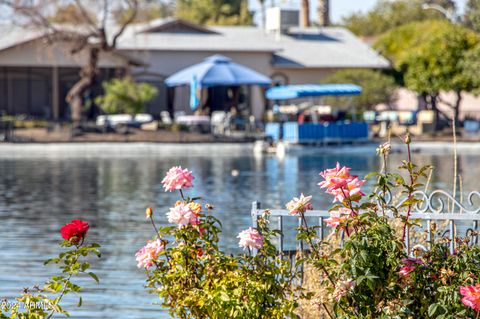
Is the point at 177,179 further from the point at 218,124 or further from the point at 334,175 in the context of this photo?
the point at 218,124

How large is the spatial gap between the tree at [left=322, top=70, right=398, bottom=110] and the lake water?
15.0 metres

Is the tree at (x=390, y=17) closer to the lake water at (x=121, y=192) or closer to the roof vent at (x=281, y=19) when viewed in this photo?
the roof vent at (x=281, y=19)

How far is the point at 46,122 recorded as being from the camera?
45531 millimetres

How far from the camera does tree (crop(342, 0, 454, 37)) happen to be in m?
99.8

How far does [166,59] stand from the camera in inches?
2179

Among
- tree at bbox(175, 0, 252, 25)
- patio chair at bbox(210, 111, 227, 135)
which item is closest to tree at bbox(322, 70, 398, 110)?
patio chair at bbox(210, 111, 227, 135)

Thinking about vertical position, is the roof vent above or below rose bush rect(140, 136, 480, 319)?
above

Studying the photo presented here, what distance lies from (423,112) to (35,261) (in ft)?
124

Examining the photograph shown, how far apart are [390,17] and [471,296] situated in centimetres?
9801

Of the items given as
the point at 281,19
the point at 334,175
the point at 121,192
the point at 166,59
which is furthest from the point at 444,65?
the point at 334,175

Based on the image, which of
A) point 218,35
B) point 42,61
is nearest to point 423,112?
point 218,35

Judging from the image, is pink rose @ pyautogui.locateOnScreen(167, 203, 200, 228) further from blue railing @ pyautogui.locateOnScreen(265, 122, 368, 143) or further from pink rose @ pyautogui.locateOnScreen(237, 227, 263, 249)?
blue railing @ pyautogui.locateOnScreen(265, 122, 368, 143)

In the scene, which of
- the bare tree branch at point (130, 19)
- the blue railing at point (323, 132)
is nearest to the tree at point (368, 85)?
the bare tree branch at point (130, 19)

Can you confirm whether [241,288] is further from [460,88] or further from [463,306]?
[460,88]
